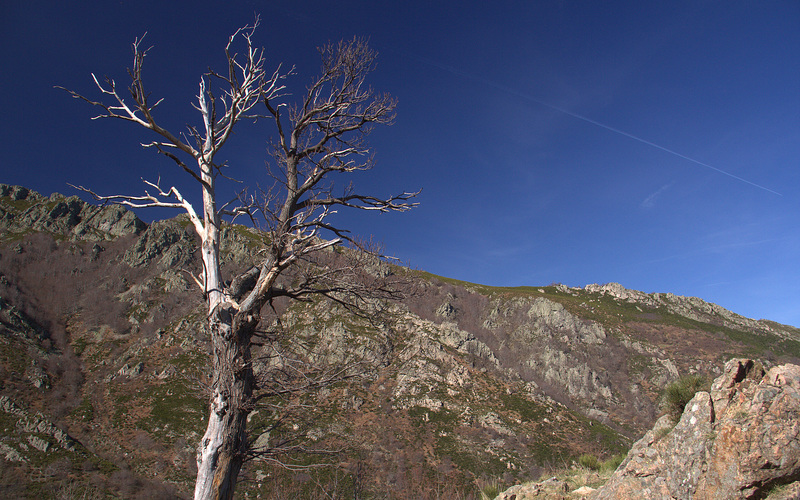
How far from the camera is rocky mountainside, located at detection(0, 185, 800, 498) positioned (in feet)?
94.6

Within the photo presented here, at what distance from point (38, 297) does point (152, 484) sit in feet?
201

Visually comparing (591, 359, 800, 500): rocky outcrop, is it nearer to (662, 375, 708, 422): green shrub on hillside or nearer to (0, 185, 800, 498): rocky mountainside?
(662, 375, 708, 422): green shrub on hillside

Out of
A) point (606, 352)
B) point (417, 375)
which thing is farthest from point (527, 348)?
point (417, 375)

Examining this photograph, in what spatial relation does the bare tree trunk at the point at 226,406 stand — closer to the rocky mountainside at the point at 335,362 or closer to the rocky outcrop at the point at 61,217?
the rocky mountainside at the point at 335,362

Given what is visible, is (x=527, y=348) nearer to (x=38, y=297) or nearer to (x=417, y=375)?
(x=417, y=375)

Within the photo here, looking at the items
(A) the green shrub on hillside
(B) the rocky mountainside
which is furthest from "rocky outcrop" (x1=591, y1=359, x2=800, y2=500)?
(B) the rocky mountainside

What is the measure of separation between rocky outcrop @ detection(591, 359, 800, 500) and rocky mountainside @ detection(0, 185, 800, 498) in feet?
15.1

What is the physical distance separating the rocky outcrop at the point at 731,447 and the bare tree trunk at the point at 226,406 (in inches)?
234

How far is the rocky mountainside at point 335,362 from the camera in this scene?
28.8 m

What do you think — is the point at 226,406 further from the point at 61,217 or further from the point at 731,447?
the point at 61,217

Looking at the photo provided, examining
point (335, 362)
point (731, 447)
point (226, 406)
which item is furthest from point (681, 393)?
point (335, 362)

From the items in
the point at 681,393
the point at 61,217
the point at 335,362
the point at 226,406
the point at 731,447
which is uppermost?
the point at 61,217

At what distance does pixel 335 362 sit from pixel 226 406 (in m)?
40.6

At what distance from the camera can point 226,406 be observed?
4.20 meters
